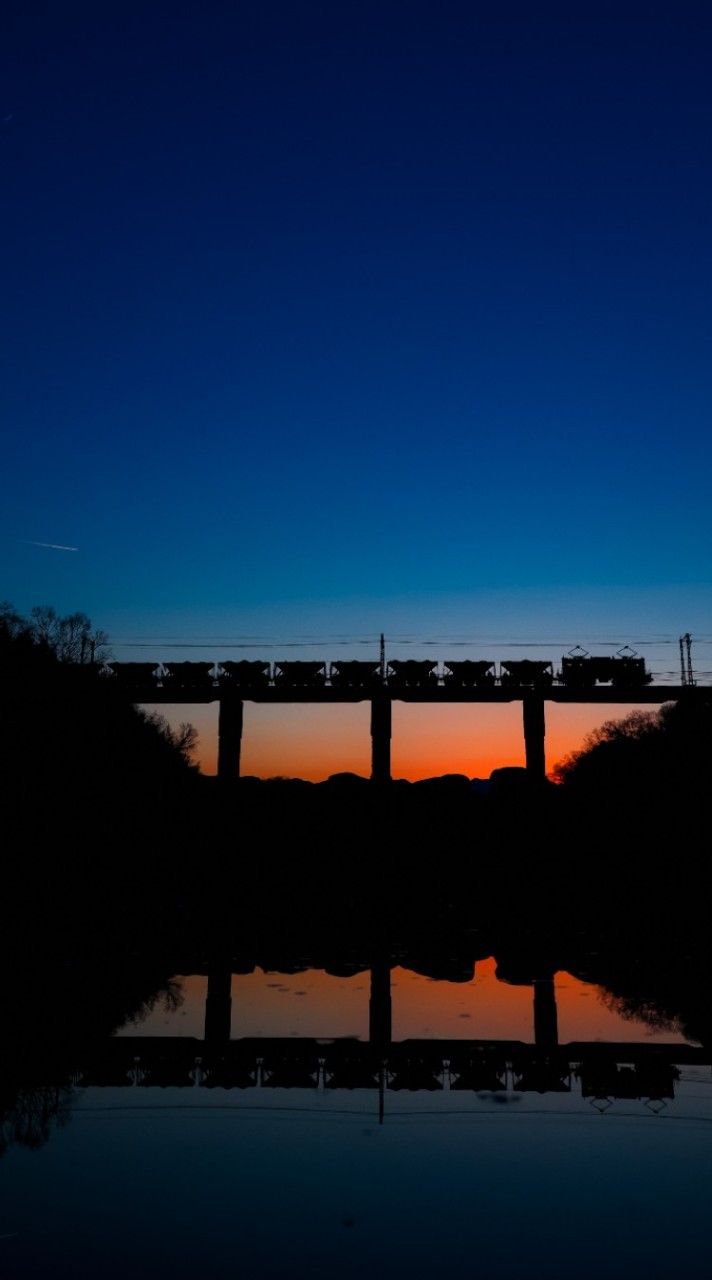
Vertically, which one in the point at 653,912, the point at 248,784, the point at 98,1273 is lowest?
the point at 98,1273

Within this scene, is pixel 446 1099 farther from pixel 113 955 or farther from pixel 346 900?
pixel 346 900

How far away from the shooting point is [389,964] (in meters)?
18.0

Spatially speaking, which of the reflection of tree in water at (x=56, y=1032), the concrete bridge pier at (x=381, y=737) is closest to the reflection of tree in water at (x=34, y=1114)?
the reflection of tree in water at (x=56, y=1032)

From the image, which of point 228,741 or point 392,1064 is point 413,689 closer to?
point 228,741

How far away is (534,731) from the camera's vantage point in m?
54.2

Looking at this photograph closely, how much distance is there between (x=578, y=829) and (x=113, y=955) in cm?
3631

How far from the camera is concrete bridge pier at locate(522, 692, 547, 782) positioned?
5412 centimetres

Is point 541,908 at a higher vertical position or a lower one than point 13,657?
lower

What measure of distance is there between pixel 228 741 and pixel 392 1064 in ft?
→ 149

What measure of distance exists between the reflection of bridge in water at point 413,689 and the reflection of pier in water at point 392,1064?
42.5 meters

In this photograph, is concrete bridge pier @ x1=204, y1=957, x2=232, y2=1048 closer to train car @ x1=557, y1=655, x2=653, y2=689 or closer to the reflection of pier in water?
the reflection of pier in water

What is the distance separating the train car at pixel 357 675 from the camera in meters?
54.2

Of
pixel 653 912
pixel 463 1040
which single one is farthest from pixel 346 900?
Answer: pixel 463 1040

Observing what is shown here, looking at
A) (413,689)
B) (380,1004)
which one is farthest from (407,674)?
(380,1004)
